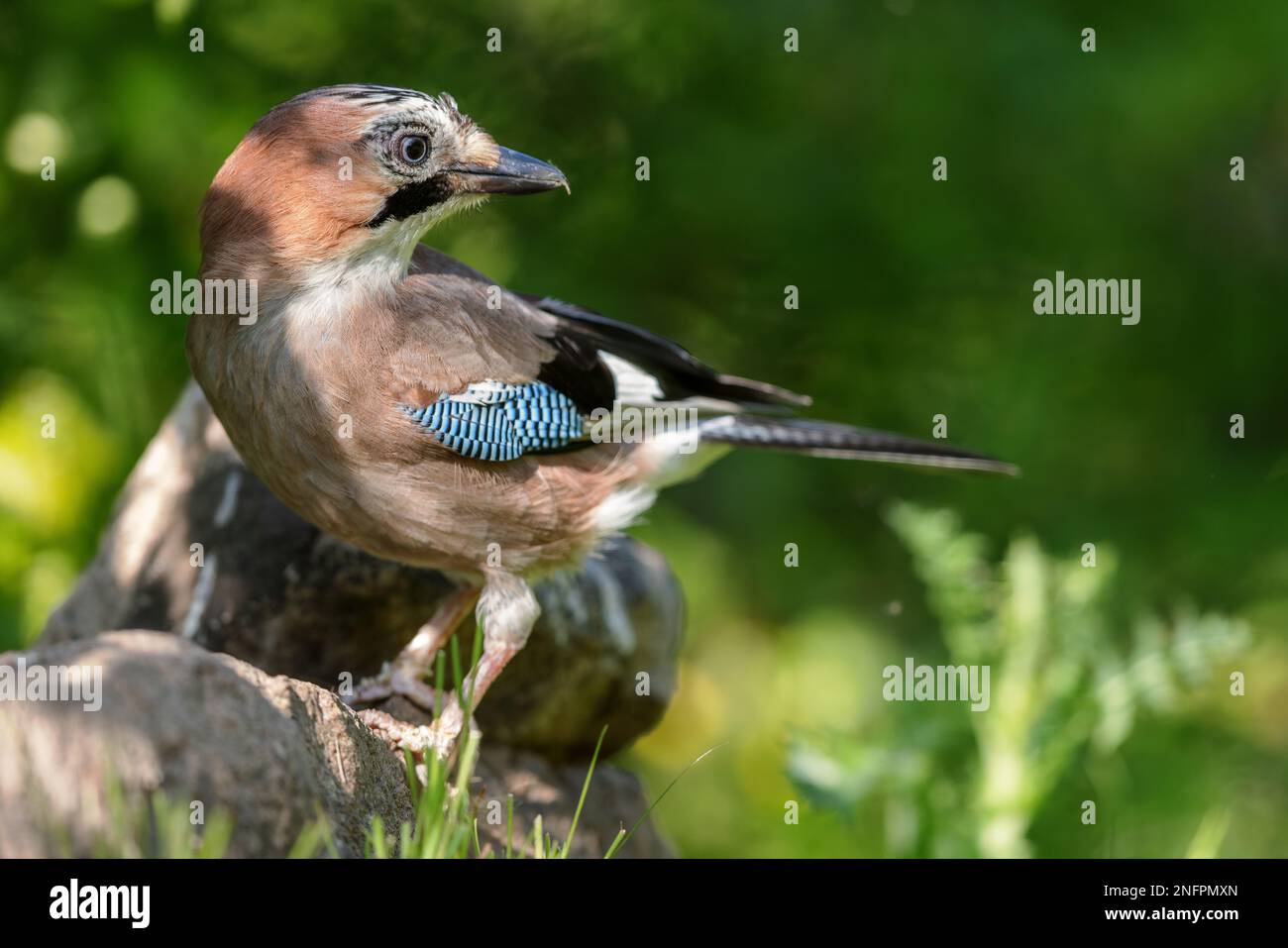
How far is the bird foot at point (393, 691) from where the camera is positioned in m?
4.66

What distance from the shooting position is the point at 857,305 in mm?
6719

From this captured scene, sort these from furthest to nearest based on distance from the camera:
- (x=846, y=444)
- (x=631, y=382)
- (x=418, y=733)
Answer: (x=846, y=444) < (x=631, y=382) < (x=418, y=733)

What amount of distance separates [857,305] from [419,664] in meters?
2.93

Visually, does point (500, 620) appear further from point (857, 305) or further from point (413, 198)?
point (857, 305)

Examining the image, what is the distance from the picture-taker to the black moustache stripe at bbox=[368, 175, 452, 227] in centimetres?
424

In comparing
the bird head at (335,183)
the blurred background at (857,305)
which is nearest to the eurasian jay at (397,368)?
the bird head at (335,183)

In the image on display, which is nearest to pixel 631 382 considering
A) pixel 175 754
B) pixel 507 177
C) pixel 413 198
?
pixel 507 177

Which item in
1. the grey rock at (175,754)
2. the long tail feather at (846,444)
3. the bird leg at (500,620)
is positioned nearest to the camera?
the grey rock at (175,754)

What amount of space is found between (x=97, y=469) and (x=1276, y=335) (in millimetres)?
5410

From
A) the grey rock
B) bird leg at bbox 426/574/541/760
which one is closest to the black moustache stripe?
bird leg at bbox 426/574/541/760

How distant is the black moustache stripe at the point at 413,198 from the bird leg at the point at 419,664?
1276 mm

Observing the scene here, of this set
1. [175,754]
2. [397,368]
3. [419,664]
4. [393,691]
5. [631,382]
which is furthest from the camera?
[631,382]

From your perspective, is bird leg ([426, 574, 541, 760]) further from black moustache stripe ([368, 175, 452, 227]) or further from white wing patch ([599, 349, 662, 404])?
black moustache stripe ([368, 175, 452, 227])

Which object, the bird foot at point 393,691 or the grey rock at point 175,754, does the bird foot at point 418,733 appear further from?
the grey rock at point 175,754
